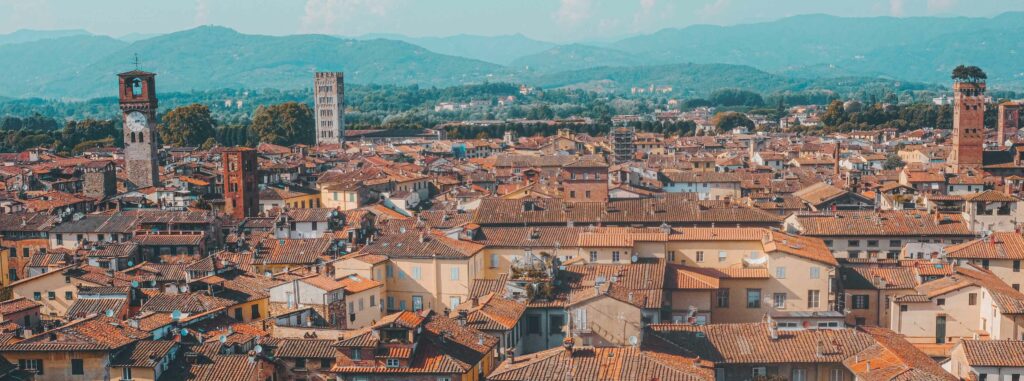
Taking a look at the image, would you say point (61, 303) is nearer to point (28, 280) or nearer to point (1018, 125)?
point (28, 280)

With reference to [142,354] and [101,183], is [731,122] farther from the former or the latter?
[142,354]

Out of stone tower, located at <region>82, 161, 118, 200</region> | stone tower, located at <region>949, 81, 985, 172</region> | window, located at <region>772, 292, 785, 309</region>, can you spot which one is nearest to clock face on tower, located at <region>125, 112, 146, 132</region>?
stone tower, located at <region>82, 161, 118, 200</region>

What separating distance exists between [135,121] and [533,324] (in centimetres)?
4404

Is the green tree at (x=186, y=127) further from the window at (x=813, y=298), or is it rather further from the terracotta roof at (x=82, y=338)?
the terracotta roof at (x=82, y=338)

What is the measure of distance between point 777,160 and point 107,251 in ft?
188

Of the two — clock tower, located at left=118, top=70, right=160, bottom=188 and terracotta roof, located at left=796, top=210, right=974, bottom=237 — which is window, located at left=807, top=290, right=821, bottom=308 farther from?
clock tower, located at left=118, top=70, right=160, bottom=188

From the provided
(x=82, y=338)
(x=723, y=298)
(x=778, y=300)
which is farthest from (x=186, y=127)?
(x=82, y=338)

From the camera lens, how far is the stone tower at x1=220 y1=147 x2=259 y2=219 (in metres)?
56.5

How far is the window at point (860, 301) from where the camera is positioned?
113 feet

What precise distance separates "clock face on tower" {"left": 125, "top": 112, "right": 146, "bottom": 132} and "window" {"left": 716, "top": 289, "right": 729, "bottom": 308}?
43.3 meters

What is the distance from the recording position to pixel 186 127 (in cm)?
11831

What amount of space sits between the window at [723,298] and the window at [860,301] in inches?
145

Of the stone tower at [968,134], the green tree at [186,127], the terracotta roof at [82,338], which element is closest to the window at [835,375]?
the terracotta roof at [82,338]

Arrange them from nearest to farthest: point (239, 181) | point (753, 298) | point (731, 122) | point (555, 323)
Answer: point (555, 323)
point (753, 298)
point (239, 181)
point (731, 122)
